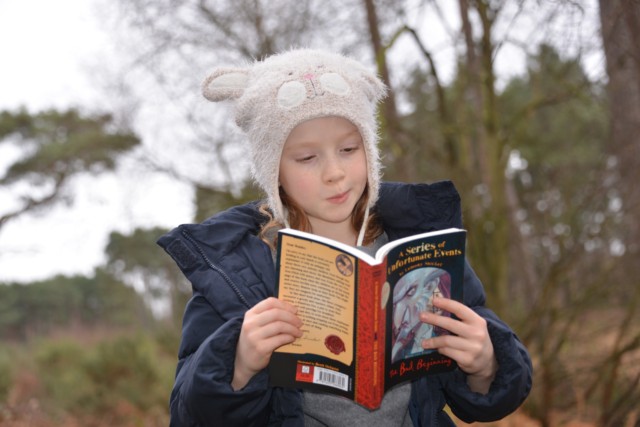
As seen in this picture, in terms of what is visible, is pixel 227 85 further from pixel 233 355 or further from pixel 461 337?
pixel 461 337

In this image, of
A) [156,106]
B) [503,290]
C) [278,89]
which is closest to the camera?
[278,89]

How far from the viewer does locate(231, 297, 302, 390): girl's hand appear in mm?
1559

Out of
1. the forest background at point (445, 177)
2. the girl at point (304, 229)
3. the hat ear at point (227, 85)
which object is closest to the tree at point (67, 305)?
the forest background at point (445, 177)

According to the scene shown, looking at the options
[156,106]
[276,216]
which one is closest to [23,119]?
[156,106]

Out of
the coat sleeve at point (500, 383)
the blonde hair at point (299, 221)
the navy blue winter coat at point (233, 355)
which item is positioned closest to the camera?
the navy blue winter coat at point (233, 355)

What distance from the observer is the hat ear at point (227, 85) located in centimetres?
209

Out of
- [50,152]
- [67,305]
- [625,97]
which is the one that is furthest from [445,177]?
[67,305]

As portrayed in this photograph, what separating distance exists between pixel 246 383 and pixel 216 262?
347mm

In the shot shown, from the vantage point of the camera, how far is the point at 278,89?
195 centimetres

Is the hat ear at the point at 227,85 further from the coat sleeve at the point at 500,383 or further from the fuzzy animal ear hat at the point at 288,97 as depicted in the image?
the coat sleeve at the point at 500,383

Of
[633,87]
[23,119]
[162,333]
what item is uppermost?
[23,119]

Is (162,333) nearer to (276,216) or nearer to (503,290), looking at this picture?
(503,290)

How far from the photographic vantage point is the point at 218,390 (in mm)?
1587

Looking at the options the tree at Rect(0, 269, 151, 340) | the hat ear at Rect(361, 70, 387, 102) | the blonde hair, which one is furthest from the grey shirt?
the tree at Rect(0, 269, 151, 340)
